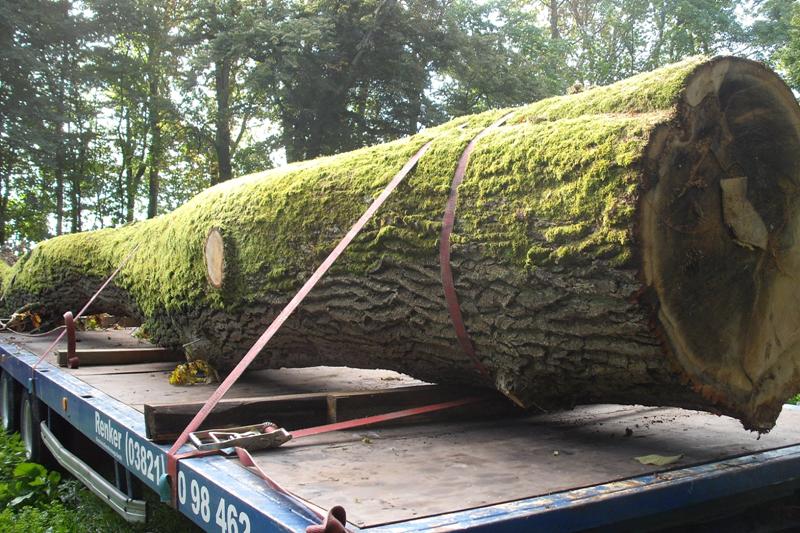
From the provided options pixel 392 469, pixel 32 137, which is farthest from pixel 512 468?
pixel 32 137

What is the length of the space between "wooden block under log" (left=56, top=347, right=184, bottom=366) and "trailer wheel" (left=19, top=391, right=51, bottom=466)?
0.41 meters

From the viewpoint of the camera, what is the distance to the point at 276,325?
246 centimetres

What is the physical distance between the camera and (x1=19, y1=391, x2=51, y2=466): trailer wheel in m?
4.67

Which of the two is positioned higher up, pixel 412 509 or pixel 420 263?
pixel 420 263

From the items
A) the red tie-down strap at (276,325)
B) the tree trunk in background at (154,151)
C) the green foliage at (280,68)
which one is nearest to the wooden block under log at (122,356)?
the red tie-down strap at (276,325)

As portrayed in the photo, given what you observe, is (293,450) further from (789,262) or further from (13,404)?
(13,404)

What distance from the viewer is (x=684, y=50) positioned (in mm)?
19953

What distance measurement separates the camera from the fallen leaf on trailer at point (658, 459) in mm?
2186

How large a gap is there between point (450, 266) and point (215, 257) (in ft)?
5.80

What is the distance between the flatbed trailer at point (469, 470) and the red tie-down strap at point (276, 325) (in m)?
0.07

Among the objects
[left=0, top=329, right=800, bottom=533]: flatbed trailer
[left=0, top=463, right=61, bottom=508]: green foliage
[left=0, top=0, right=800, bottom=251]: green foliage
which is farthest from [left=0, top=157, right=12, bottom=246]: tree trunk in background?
[left=0, top=329, right=800, bottom=533]: flatbed trailer

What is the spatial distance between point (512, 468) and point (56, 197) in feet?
77.9

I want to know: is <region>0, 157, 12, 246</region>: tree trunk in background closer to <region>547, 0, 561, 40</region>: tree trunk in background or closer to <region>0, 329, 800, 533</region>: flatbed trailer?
<region>0, 329, 800, 533</region>: flatbed trailer

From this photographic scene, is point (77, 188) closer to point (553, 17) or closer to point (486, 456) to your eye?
point (553, 17)
